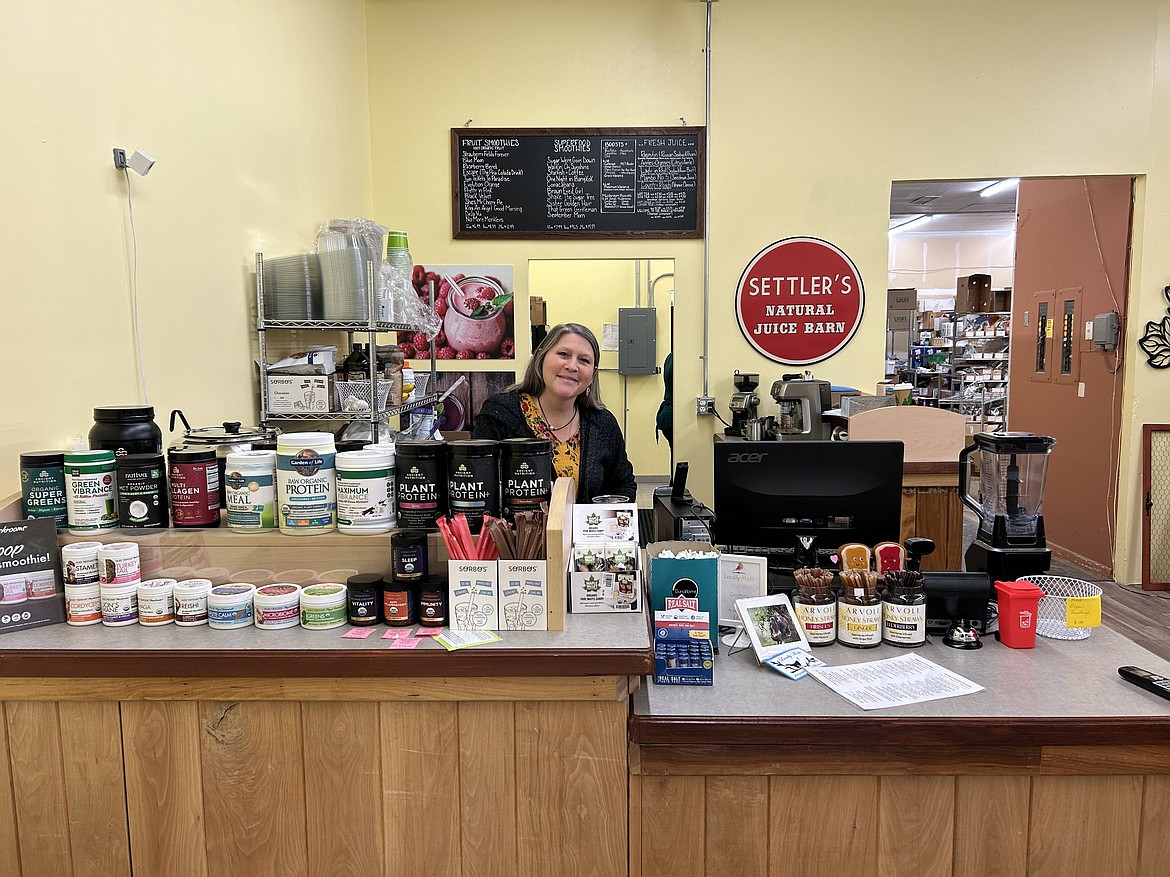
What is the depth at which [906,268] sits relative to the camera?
1259 cm

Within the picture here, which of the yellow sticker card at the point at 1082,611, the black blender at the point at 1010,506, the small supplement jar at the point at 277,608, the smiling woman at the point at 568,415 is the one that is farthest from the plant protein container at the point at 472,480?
the yellow sticker card at the point at 1082,611

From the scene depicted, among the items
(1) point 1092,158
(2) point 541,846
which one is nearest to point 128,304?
(2) point 541,846

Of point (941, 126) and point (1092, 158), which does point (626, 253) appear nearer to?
point (941, 126)

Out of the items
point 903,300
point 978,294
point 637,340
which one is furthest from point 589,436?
point 903,300

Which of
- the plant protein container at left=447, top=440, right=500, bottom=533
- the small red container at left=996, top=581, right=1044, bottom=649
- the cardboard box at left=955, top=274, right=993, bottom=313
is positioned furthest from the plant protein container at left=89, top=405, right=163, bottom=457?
the cardboard box at left=955, top=274, right=993, bottom=313

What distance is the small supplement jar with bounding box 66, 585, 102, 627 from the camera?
65.8 inches

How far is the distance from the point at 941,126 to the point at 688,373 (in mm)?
2028

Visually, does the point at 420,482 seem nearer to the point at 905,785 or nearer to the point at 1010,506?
the point at 905,785

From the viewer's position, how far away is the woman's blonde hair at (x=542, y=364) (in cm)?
289

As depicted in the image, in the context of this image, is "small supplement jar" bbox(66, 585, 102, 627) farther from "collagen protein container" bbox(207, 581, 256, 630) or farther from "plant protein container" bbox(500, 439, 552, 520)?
"plant protein container" bbox(500, 439, 552, 520)

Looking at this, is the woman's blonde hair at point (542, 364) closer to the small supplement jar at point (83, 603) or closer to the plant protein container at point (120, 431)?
the plant protein container at point (120, 431)

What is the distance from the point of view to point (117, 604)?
1673 mm

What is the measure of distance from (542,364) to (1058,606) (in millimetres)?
1792

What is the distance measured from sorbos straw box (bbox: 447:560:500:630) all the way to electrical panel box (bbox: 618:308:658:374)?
3.46 meters
